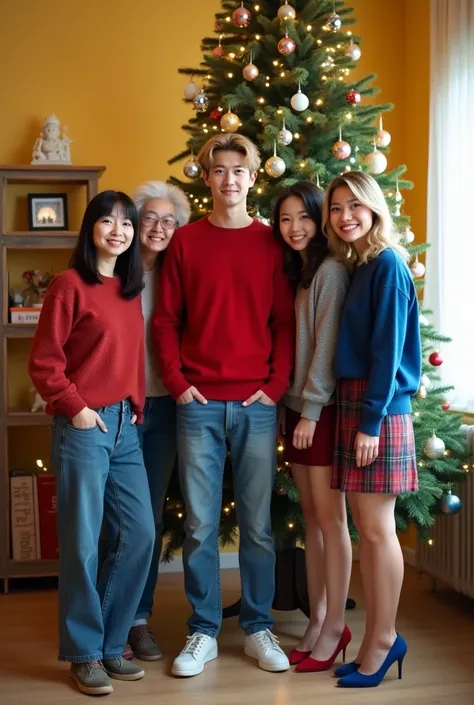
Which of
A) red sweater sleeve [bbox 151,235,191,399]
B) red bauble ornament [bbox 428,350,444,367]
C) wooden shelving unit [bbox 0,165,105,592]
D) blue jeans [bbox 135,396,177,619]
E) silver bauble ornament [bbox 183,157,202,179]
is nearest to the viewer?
red sweater sleeve [bbox 151,235,191,399]

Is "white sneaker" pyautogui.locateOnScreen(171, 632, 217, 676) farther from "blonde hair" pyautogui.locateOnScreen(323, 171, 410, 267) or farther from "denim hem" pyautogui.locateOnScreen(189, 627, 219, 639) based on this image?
"blonde hair" pyautogui.locateOnScreen(323, 171, 410, 267)

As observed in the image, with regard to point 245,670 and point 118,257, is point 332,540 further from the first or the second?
point 118,257

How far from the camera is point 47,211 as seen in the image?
→ 413cm

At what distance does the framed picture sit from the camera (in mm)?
4113

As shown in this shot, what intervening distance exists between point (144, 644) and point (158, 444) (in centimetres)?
69

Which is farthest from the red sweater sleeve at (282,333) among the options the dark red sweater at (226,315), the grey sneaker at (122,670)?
the grey sneaker at (122,670)

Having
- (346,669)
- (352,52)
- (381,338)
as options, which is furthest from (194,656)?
(352,52)

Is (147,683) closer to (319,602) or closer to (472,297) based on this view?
(319,602)

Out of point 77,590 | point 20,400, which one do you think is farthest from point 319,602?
point 20,400

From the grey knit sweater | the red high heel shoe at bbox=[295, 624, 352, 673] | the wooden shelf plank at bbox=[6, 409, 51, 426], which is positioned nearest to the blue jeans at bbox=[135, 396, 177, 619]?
the grey knit sweater

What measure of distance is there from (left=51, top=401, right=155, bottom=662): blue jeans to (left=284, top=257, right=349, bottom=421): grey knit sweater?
575mm

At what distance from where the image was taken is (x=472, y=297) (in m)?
3.68

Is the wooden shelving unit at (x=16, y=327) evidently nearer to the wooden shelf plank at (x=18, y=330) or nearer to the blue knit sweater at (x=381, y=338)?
the wooden shelf plank at (x=18, y=330)

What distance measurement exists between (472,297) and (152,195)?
150 cm
